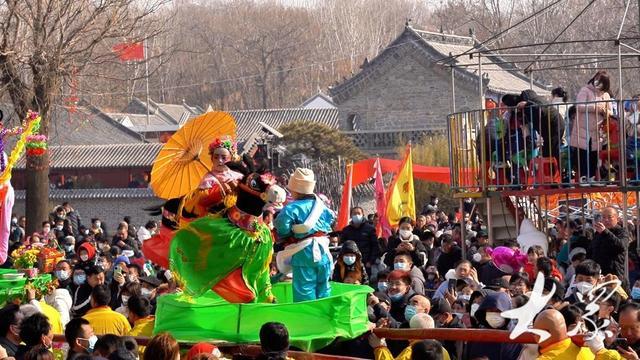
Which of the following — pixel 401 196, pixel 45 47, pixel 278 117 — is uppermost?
pixel 278 117

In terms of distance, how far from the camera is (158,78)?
87.4 m

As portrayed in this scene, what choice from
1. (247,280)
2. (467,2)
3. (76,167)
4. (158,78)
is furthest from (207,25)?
(247,280)

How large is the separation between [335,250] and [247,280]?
15.7 ft

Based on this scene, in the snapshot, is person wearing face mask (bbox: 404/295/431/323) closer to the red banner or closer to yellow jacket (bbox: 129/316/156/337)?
yellow jacket (bbox: 129/316/156/337)

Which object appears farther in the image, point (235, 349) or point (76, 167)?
point (76, 167)

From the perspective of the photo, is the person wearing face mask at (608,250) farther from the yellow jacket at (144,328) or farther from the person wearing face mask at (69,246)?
the person wearing face mask at (69,246)

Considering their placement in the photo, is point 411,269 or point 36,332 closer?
point 36,332

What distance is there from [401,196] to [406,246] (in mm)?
4003

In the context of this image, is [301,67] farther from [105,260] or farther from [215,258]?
[215,258]

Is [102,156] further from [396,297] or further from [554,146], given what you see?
[396,297]

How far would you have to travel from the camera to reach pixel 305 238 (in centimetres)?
1019

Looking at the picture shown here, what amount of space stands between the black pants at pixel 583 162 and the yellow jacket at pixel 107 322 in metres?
5.21

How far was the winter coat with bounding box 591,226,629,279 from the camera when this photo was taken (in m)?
13.1

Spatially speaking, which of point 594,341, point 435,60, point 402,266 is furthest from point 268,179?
point 435,60
